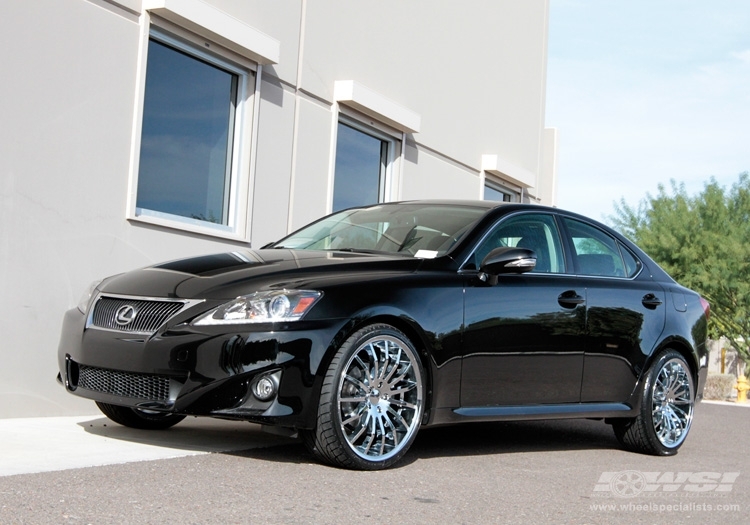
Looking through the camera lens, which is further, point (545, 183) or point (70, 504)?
point (545, 183)

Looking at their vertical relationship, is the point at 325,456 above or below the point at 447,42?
below

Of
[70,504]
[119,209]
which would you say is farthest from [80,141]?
[70,504]

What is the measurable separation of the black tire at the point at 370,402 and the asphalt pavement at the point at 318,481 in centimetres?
13

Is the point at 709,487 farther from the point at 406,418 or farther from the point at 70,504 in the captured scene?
the point at 70,504

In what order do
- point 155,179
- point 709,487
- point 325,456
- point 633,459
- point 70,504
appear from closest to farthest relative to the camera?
1. point 70,504
2. point 325,456
3. point 709,487
4. point 633,459
5. point 155,179

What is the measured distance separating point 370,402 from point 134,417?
1.73m

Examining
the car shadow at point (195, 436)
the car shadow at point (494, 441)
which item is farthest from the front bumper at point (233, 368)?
the car shadow at point (195, 436)

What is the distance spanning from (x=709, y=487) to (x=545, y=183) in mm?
14027

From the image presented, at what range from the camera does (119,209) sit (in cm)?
794

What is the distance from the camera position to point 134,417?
6.39 m

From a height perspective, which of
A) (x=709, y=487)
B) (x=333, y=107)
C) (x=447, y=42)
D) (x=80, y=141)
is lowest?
(x=709, y=487)

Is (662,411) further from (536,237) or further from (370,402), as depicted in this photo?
(370,402)

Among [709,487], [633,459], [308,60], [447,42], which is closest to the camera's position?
[709,487]

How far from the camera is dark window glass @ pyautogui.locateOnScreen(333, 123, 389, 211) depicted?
11.5 meters
